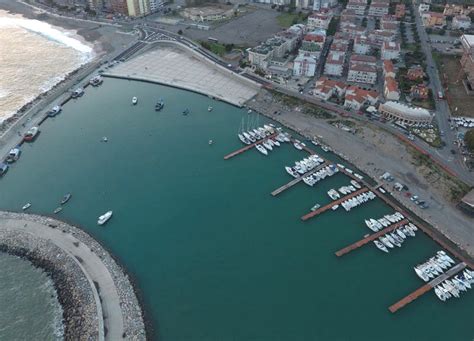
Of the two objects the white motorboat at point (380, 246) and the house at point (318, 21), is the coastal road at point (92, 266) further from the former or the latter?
the house at point (318, 21)

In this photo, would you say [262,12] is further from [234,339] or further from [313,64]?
[234,339]

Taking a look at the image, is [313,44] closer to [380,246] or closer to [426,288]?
[380,246]

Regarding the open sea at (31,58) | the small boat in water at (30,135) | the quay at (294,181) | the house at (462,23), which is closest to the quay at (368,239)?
the quay at (294,181)

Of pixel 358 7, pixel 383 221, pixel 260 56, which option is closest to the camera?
pixel 383 221

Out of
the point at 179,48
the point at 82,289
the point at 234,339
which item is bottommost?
the point at 234,339

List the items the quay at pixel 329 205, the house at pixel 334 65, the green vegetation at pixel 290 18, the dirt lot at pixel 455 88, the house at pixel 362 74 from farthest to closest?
the green vegetation at pixel 290 18
the house at pixel 334 65
the house at pixel 362 74
the dirt lot at pixel 455 88
the quay at pixel 329 205

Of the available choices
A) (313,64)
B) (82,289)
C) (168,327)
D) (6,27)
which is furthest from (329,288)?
(6,27)

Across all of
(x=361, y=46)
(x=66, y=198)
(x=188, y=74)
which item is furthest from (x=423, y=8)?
(x=66, y=198)
